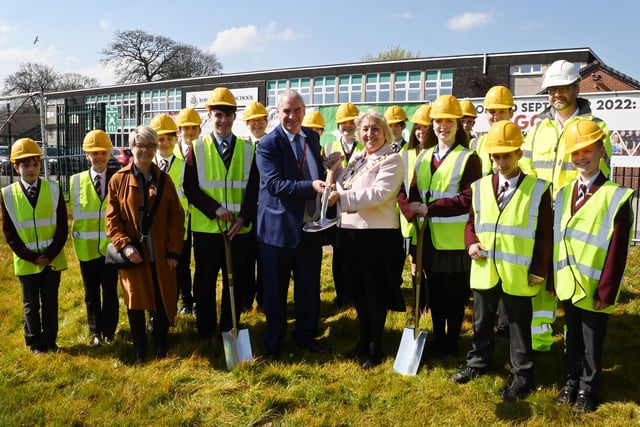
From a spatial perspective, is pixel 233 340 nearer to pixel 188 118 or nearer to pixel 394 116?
pixel 188 118

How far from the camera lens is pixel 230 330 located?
182 inches

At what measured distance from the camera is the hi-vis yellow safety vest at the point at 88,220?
4754mm

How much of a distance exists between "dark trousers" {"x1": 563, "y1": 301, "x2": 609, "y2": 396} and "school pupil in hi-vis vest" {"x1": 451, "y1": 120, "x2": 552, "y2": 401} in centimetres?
26

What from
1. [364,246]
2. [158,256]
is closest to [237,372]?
[158,256]

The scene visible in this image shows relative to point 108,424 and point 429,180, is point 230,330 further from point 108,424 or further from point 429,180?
point 429,180

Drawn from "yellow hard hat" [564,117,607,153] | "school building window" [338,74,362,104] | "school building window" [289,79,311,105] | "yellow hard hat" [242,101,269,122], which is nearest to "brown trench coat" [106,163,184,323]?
"yellow hard hat" [242,101,269,122]

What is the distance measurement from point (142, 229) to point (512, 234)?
2.83 m

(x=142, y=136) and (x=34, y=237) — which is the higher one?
(x=142, y=136)

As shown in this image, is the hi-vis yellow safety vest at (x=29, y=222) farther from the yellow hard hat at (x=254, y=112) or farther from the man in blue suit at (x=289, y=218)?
the yellow hard hat at (x=254, y=112)

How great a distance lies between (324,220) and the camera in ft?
12.7

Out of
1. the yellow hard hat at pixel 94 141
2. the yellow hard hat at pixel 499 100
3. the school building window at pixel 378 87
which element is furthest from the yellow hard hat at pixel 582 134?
the school building window at pixel 378 87

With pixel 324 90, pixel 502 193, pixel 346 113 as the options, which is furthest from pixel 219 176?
pixel 324 90

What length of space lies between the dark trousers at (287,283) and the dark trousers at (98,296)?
1.55 m

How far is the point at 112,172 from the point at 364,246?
8.37ft
